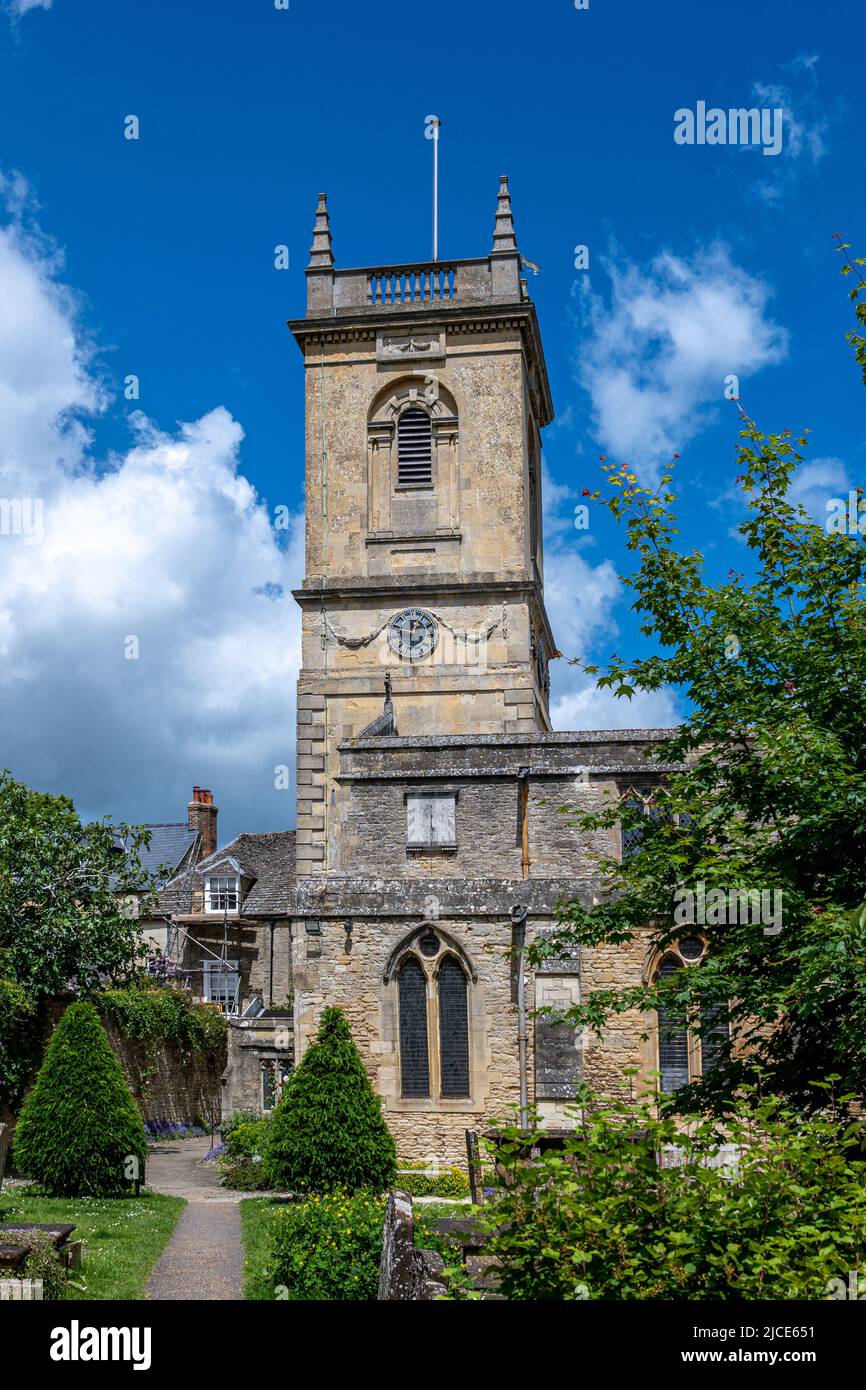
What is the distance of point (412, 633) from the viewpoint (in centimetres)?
2978

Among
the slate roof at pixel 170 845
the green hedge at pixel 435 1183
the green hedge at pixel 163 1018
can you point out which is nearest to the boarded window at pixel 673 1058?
the green hedge at pixel 435 1183

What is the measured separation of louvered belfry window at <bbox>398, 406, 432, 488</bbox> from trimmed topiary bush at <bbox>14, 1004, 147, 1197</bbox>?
15059mm

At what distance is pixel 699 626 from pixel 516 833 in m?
11.2

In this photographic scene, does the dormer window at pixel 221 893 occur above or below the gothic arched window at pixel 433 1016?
above

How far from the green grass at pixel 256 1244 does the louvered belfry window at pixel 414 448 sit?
17.1 metres

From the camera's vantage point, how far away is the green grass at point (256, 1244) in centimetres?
1296

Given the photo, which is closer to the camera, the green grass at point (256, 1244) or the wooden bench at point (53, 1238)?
the wooden bench at point (53, 1238)

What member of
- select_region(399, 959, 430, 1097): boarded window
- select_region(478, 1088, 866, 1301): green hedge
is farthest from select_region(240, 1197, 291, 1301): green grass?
select_region(478, 1088, 866, 1301): green hedge

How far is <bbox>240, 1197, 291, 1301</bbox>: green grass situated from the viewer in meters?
13.0

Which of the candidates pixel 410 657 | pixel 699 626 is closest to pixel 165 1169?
pixel 410 657

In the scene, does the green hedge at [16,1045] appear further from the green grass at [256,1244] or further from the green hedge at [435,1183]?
the green hedge at [435,1183]

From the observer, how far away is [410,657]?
29641 millimetres
